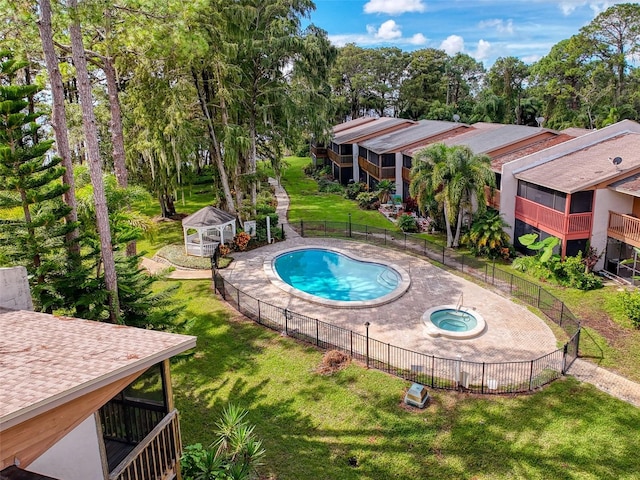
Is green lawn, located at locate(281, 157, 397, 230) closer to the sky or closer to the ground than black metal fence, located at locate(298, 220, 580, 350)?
closer to the sky

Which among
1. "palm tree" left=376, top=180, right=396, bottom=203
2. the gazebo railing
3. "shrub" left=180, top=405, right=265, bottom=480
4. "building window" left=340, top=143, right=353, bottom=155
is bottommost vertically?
"shrub" left=180, top=405, right=265, bottom=480

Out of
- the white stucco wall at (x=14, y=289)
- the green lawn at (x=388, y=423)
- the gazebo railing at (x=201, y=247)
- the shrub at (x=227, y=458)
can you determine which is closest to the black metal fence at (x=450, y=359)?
the green lawn at (x=388, y=423)

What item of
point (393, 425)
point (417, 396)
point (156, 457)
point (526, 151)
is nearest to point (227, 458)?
point (156, 457)

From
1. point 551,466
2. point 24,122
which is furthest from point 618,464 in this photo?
point 24,122

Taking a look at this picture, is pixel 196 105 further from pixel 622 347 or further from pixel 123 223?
pixel 622 347

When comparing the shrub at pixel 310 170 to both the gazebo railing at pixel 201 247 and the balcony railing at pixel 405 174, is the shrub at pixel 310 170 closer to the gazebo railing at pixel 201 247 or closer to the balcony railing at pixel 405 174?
the balcony railing at pixel 405 174

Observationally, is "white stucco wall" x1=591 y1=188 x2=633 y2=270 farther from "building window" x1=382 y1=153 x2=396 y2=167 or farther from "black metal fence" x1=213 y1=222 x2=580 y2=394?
"building window" x1=382 y1=153 x2=396 y2=167

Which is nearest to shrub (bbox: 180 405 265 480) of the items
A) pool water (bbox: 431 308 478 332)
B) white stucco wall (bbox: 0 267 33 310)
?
white stucco wall (bbox: 0 267 33 310)
